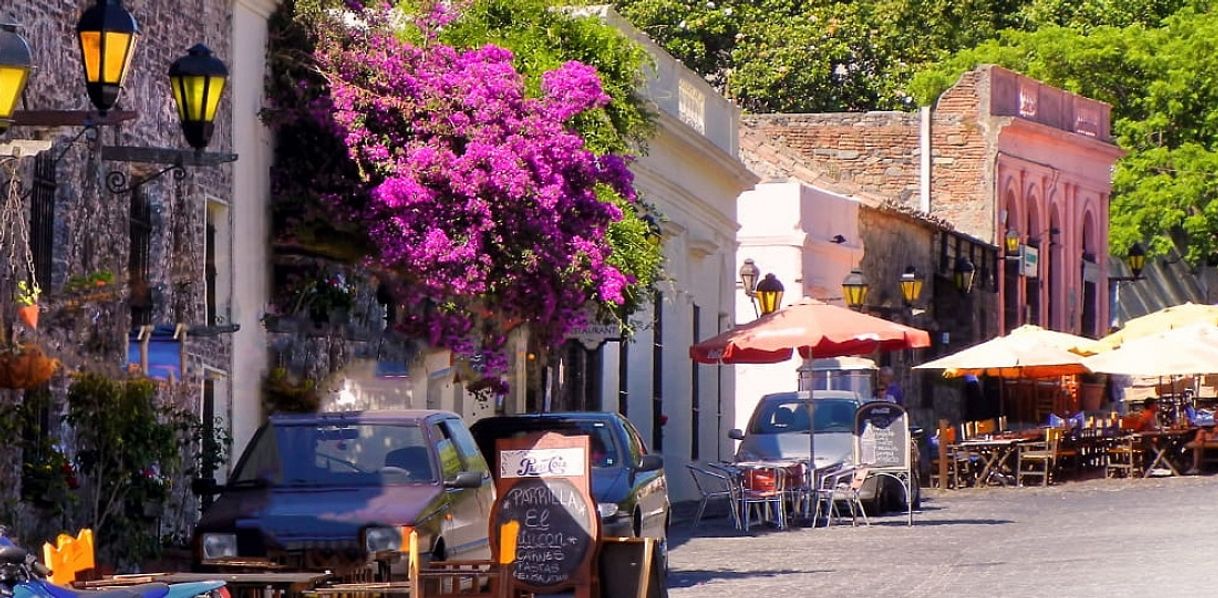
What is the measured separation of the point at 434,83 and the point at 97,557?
5.93 metres

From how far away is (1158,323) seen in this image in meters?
38.5

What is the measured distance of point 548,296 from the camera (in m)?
22.2

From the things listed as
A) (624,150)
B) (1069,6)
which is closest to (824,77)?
(1069,6)

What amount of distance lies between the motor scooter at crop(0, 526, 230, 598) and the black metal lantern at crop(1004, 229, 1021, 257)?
3871cm

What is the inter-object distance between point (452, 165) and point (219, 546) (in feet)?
21.2

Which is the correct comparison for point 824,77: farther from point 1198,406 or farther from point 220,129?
point 220,129

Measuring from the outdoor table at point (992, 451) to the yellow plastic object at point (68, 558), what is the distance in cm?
2478

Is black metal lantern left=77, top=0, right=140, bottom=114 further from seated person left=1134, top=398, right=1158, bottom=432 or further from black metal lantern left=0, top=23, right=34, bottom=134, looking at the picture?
seated person left=1134, top=398, right=1158, bottom=432

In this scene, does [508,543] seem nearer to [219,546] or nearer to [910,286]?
[219,546]

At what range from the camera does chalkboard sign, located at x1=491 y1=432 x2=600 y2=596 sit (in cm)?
1481

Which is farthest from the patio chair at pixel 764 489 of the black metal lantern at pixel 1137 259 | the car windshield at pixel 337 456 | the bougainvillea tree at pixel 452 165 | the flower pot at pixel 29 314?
the black metal lantern at pixel 1137 259

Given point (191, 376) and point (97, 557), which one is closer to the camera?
point (97, 557)

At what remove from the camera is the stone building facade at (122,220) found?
16.5m

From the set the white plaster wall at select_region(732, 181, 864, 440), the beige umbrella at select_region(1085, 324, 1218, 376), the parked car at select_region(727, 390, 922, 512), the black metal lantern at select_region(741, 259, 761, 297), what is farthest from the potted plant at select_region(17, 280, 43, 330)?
the white plaster wall at select_region(732, 181, 864, 440)
